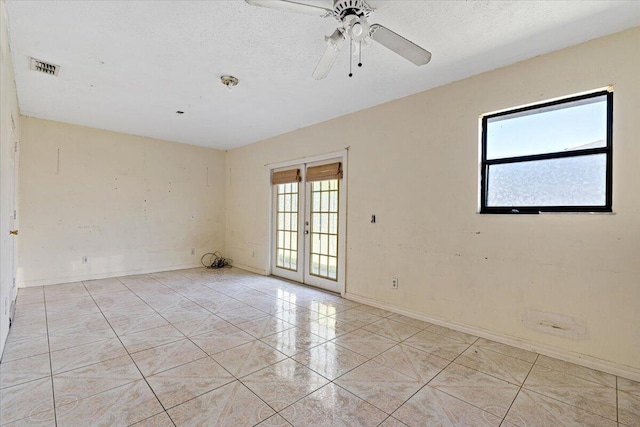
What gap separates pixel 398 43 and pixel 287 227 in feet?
12.6

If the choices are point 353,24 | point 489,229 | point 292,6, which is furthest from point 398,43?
point 489,229

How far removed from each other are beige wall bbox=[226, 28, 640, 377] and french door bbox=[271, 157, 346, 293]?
28 centimetres

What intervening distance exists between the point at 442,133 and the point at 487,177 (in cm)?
66

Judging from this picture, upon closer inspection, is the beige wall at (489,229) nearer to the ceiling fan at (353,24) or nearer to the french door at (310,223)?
the french door at (310,223)

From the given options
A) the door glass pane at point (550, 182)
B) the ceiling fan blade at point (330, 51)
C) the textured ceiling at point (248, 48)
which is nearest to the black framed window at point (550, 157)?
the door glass pane at point (550, 182)

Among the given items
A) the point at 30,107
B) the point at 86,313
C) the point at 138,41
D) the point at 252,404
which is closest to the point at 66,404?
the point at 252,404

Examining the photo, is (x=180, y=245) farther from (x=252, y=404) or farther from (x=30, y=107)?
(x=252, y=404)

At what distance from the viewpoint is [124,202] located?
5398mm

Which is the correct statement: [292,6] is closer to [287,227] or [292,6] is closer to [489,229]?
[489,229]

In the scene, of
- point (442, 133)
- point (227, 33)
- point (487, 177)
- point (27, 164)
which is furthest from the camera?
point (27, 164)

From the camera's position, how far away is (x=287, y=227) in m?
5.40

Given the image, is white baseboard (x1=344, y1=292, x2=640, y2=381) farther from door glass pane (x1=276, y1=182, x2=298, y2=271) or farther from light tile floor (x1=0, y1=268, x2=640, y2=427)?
door glass pane (x1=276, y1=182, x2=298, y2=271)

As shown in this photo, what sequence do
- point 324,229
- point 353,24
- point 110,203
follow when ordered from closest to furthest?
1. point 353,24
2. point 324,229
3. point 110,203

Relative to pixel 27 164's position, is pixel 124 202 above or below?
below
